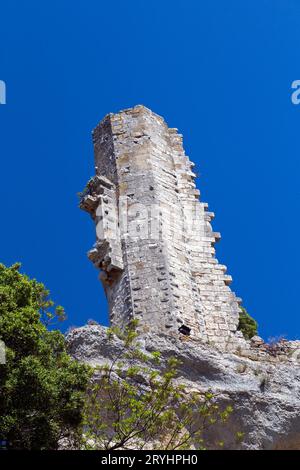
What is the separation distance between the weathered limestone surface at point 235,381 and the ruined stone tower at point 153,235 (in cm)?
153

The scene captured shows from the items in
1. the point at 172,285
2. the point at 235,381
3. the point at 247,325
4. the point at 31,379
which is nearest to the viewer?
the point at 31,379

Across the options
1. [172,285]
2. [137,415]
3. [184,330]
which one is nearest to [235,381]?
[184,330]

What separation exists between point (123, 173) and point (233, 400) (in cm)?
963

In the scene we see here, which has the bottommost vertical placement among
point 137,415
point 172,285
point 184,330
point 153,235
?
point 137,415

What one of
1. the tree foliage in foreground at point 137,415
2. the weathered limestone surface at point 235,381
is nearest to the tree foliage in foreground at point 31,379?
the tree foliage in foreground at point 137,415

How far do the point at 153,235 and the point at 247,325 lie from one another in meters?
4.82

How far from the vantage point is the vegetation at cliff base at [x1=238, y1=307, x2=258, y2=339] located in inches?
1050

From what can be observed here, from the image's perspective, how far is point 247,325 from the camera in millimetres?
27312

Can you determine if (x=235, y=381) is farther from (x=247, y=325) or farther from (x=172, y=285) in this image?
(x=247, y=325)

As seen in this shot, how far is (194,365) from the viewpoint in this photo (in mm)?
20344

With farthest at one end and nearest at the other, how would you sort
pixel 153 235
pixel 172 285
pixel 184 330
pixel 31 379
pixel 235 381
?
1. pixel 153 235
2. pixel 172 285
3. pixel 184 330
4. pixel 235 381
5. pixel 31 379

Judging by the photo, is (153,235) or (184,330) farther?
(153,235)

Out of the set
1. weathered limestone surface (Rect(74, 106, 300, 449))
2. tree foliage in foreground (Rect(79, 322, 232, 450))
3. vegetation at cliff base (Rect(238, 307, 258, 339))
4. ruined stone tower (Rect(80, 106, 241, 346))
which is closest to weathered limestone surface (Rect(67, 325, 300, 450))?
weathered limestone surface (Rect(74, 106, 300, 449))
